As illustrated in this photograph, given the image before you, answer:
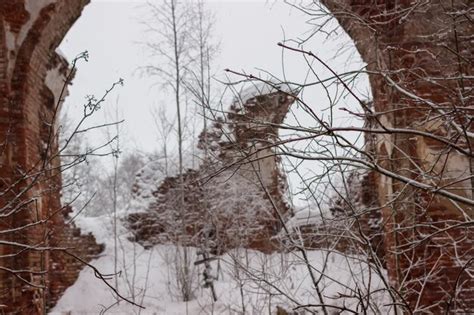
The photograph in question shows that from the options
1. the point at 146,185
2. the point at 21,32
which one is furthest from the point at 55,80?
the point at 146,185

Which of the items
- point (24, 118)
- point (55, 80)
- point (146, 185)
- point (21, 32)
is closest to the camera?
point (24, 118)

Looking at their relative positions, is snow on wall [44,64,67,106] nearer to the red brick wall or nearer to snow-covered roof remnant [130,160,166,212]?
the red brick wall

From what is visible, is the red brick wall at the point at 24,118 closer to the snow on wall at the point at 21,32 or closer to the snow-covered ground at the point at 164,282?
the snow on wall at the point at 21,32


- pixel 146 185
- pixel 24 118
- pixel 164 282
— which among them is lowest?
pixel 164 282

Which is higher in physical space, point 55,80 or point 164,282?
point 55,80

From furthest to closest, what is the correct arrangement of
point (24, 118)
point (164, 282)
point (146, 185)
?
point (146, 185)
point (164, 282)
point (24, 118)

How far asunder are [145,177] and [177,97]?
10.6 feet

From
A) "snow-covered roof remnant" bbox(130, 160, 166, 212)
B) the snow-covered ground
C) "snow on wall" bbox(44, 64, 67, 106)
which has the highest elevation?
"snow on wall" bbox(44, 64, 67, 106)

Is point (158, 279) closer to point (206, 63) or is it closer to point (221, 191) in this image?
point (221, 191)

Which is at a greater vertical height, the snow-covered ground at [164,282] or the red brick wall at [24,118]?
the red brick wall at [24,118]

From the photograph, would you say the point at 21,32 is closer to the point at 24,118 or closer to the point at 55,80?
the point at 24,118

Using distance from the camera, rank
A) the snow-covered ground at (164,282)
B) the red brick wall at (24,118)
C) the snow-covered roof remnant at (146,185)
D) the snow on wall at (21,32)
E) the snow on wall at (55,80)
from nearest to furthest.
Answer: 1. the red brick wall at (24,118)
2. the snow on wall at (21,32)
3. the snow on wall at (55,80)
4. the snow-covered ground at (164,282)
5. the snow-covered roof remnant at (146,185)

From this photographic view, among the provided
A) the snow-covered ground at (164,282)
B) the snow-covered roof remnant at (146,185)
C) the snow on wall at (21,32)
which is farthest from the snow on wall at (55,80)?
the snow-covered roof remnant at (146,185)

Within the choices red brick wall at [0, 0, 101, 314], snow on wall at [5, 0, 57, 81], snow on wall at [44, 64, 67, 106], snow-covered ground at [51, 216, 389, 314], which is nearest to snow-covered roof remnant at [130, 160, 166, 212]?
snow-covered ground at [51, 216, 389, 314]
